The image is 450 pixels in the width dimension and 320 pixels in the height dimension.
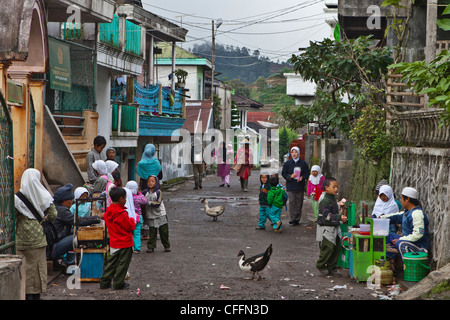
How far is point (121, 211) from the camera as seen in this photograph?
343 inches

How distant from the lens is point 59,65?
46.6 feet

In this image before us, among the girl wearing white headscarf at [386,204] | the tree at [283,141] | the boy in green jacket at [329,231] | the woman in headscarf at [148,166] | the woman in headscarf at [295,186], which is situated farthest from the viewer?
the tree at [283,141]

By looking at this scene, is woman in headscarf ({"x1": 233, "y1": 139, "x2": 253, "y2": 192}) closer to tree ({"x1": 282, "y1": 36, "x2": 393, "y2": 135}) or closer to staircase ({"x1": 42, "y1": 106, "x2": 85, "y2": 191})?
tree ({"x1": 282, "y1": 36, "x2": 393, "y2": 135})

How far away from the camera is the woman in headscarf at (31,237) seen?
7.95 metres

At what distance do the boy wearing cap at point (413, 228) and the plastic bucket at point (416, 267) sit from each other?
0.57 ft

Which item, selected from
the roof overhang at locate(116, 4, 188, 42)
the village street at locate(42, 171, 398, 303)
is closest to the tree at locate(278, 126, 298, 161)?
→ the roof overhang at locate(116, 4, 188, 42)

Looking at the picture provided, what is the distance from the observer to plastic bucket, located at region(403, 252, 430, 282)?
9.16m

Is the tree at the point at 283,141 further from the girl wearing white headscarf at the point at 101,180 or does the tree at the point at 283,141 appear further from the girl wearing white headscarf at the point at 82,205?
the girl wearing white headscarf at the point at 82,205

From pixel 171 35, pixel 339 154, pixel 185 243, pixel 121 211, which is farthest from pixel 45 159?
pixel 171 35

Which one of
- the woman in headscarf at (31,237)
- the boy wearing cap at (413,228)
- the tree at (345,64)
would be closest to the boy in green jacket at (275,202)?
the tree at (345,64)

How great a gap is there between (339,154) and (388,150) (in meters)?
9.27

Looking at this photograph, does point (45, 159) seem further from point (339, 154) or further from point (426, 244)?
point (339, 154)

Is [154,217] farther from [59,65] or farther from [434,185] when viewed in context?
[434,185]

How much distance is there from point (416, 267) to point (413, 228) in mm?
613
